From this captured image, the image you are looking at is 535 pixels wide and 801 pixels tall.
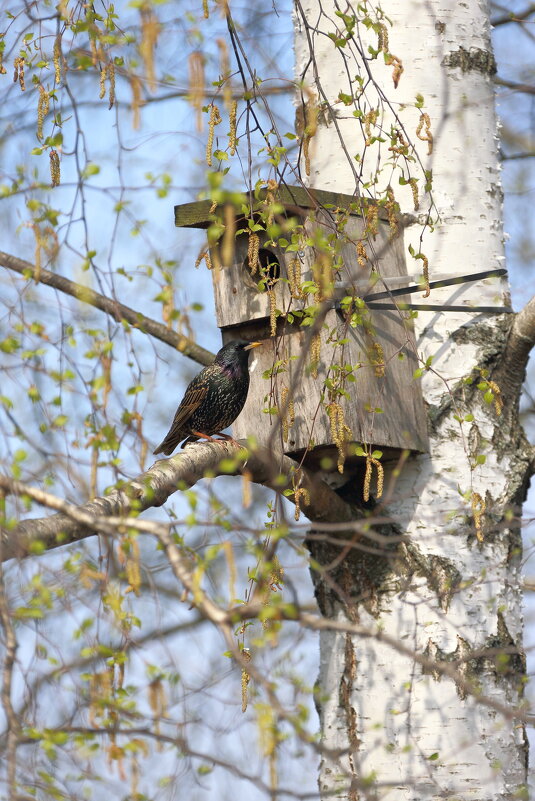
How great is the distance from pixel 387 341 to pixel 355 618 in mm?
935

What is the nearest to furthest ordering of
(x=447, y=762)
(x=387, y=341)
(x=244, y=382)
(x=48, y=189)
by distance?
(x=48, y=189) → (x=447, y=762) → (x=387, y=341) → (x=244, y=382)

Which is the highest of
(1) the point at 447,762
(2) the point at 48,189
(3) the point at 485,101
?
(3) the point at 485,101

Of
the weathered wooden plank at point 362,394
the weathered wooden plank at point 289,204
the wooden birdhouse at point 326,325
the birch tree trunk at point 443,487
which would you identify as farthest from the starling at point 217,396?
the birch tree trunk at point 443,487

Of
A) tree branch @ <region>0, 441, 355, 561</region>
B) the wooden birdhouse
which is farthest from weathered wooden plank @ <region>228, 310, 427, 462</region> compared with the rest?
tree branch @ <region>0, 441, 355, 561</region>

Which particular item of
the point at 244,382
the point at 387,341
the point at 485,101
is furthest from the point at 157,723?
the point at 485,101

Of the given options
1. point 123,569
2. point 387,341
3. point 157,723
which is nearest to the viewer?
point 157,723

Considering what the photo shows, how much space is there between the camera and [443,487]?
3838 millimetres

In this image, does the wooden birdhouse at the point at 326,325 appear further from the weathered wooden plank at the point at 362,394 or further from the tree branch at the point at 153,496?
the tree branch at the point at 153,496

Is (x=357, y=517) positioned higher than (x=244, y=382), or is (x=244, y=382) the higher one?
(x=244, y=382)

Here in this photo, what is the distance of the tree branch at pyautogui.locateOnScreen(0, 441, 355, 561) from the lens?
2172 millimetres

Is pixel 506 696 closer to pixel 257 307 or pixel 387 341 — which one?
pixel 387 341

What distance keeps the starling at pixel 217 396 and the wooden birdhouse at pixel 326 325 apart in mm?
172

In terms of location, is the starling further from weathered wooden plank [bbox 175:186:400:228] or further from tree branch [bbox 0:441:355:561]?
tree branch [bbox 0:441:355:561]

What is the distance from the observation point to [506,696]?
362cm
